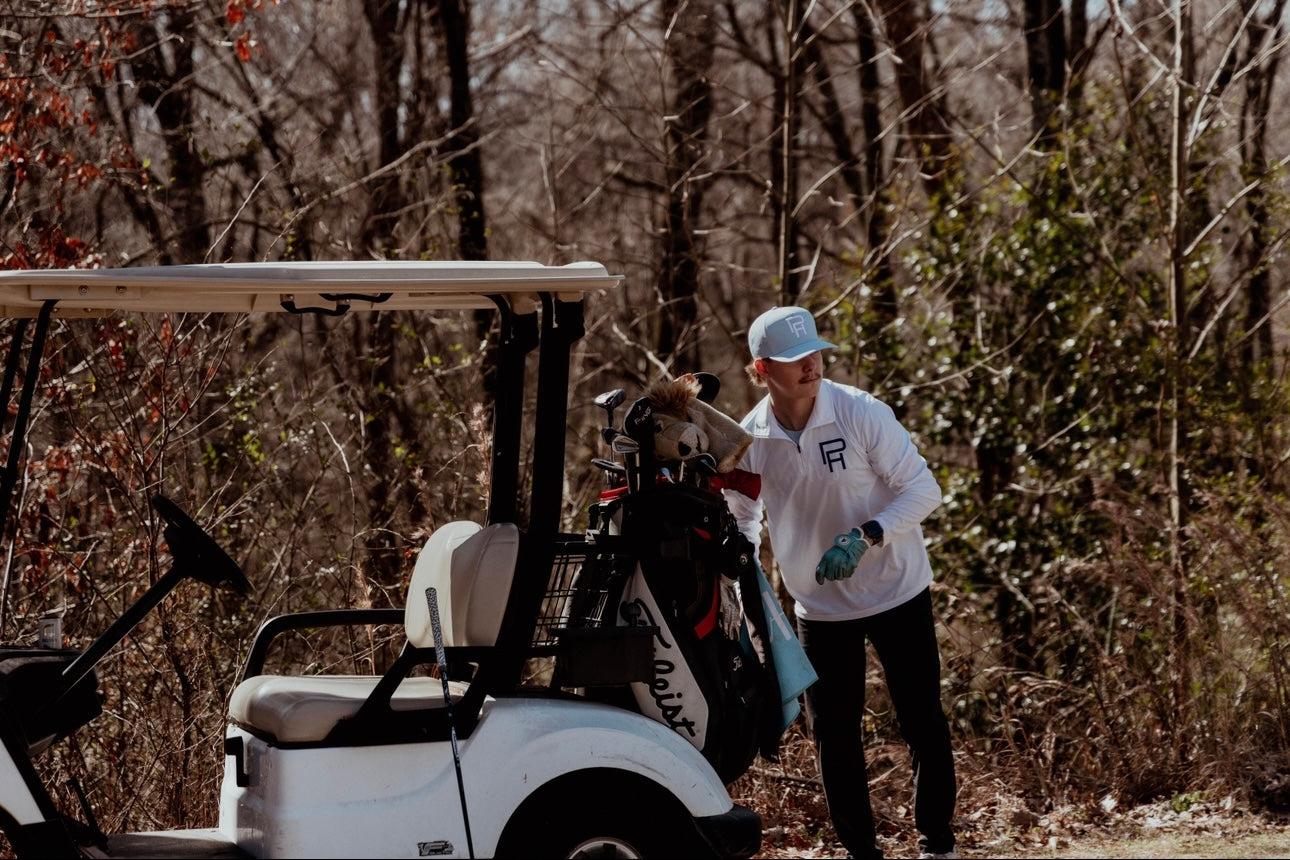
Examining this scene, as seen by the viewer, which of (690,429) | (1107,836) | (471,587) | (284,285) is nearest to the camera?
(284,285)

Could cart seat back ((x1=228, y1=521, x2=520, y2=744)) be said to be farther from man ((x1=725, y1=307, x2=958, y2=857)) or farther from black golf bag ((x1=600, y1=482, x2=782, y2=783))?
man ((x1=725, y1=307, x2=958, y2=857))

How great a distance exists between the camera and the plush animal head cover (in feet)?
14.3

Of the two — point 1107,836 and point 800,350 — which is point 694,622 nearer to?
point 800,350

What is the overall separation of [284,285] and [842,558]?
1.83m

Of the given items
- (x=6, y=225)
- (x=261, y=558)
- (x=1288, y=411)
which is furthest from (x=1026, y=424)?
(x=6, y=225)

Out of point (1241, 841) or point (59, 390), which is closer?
point (1241, 841)

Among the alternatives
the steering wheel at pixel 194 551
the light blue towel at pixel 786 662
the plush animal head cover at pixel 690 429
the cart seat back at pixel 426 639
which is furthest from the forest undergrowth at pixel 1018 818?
the steering wheel at pixel 194 551

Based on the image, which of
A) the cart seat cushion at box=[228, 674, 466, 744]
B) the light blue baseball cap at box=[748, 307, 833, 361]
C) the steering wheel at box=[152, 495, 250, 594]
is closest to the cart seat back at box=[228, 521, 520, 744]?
the cart seat cushion at box=[228, 674, 466, 744]

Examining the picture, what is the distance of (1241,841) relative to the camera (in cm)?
560

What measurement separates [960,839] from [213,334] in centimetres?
424

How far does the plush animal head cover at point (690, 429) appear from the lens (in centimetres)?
436

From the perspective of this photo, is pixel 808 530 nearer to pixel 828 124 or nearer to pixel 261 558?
pixel 261 558

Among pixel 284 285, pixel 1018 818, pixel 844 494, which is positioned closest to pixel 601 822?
pixel 844 494

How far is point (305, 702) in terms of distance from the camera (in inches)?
149
